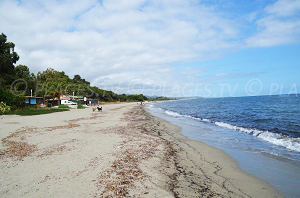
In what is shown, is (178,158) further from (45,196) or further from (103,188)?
(45,196)

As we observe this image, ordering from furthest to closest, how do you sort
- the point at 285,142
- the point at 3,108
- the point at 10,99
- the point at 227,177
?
the point at 10,99 < the point at 3,108 < the point at 285,142 < the point at 227,177

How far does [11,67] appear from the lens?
43750mm

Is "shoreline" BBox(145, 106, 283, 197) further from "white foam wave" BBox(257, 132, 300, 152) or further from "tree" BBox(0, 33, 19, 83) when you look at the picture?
"tree" BBox(0, 33, 19, 83)

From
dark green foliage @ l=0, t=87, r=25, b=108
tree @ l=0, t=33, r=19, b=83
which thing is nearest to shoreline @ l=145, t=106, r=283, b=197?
dark green foliage @ l=0, t=87, r=25, b=108

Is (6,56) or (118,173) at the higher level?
(6,56)

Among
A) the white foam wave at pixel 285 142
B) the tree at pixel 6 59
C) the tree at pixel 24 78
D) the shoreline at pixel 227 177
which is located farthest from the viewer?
the tree at pixel 24 78

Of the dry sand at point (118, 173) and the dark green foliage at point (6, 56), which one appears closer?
the dry sand at point (118, 173)

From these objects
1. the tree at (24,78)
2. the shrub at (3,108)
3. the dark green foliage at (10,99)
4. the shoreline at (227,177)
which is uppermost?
the tree at (24,78)

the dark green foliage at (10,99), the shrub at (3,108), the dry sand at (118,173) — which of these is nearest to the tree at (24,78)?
the dark green foliage at (10,99)

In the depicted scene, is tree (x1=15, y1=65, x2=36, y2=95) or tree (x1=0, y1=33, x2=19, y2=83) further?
tree (x1=15, y1=65, x2=36, y2=95)

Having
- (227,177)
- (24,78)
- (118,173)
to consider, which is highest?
(24,78)

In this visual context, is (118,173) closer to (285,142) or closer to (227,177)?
(227,177)

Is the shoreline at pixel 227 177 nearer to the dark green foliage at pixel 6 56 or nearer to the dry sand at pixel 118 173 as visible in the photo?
the dry sand at pixel 118 173

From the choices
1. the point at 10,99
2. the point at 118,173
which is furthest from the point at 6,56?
the point at 118,173
